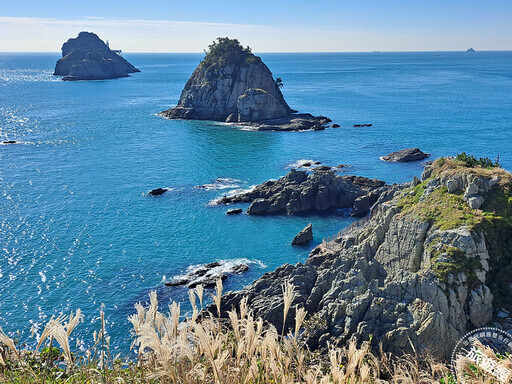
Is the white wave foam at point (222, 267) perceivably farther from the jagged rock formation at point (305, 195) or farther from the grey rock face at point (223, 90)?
the grey rock face at point (223, 90)

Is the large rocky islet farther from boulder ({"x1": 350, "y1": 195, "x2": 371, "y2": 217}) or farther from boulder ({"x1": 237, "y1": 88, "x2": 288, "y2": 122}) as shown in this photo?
boulder ({"x1": 237, "y1": 88, "x2": 288, "y2": 122})

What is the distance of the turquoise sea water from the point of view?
45656 mm

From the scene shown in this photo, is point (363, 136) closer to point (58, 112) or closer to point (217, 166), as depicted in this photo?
point (217, 166)

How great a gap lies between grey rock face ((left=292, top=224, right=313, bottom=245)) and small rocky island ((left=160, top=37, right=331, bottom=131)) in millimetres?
66553

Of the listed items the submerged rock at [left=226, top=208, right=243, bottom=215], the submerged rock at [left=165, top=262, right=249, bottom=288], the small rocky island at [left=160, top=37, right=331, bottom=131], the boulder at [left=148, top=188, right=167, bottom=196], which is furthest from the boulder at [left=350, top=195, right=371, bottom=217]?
the small rocky island at [left=160, top=37, right=331, bottom=131]

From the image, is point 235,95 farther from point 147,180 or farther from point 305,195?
point 305,195

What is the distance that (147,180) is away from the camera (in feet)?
258

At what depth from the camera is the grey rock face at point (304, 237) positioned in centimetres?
5388

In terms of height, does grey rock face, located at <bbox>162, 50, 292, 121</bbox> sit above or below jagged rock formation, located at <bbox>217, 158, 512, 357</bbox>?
above

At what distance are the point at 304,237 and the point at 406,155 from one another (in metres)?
42.6

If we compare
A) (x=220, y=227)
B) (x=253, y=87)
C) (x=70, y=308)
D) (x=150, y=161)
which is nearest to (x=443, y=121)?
(x=253, y=87)

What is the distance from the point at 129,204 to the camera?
66875 millimetres

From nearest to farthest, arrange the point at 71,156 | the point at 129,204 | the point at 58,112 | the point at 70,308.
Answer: the point at 70,308, the point at 129,204, the point at 71,156, the point at 58,112

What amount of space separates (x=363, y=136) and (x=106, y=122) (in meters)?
71.0
